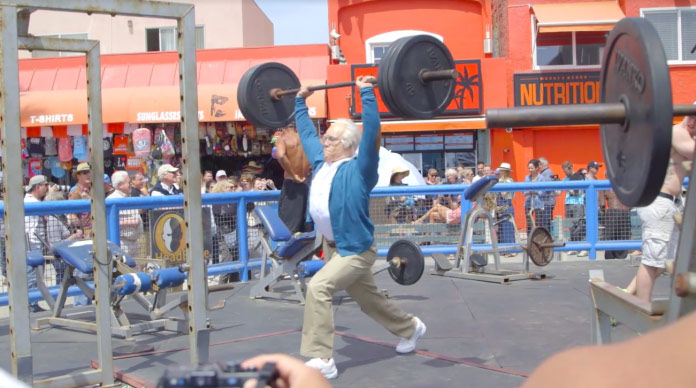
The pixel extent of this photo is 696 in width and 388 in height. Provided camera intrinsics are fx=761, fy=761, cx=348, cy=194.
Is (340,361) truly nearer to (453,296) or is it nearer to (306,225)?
(453,296)

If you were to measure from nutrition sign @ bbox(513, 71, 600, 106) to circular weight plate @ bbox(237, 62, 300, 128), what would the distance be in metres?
11.8

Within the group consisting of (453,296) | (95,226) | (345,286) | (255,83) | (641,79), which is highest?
(255,83)

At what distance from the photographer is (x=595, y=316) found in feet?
10.1

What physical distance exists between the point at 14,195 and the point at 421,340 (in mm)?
3196

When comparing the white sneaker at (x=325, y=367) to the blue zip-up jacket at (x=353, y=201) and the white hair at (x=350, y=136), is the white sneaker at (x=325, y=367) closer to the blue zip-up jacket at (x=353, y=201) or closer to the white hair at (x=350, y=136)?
the blue zip-up jacket at (x=353, y=201)

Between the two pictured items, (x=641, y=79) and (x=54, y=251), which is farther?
(x=54, y=251)

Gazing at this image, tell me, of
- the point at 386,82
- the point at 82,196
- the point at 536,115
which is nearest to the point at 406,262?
the point at 386,82

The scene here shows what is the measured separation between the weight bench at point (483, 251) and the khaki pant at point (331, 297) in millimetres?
3355

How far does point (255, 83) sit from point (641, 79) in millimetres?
4643

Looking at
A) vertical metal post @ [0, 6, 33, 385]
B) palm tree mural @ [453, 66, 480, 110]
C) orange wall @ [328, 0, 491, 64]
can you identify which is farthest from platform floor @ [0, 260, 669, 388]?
orange wall @ [328, 0, 491, 64]

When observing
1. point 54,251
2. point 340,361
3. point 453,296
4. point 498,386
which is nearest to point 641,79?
point 498,386

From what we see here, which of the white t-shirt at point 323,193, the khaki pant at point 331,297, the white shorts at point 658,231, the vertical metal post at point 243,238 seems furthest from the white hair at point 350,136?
the vertical metal post at point 243,238

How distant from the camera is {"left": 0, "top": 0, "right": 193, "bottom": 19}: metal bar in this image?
3.84 meters

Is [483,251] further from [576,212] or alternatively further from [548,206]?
[576,212]
